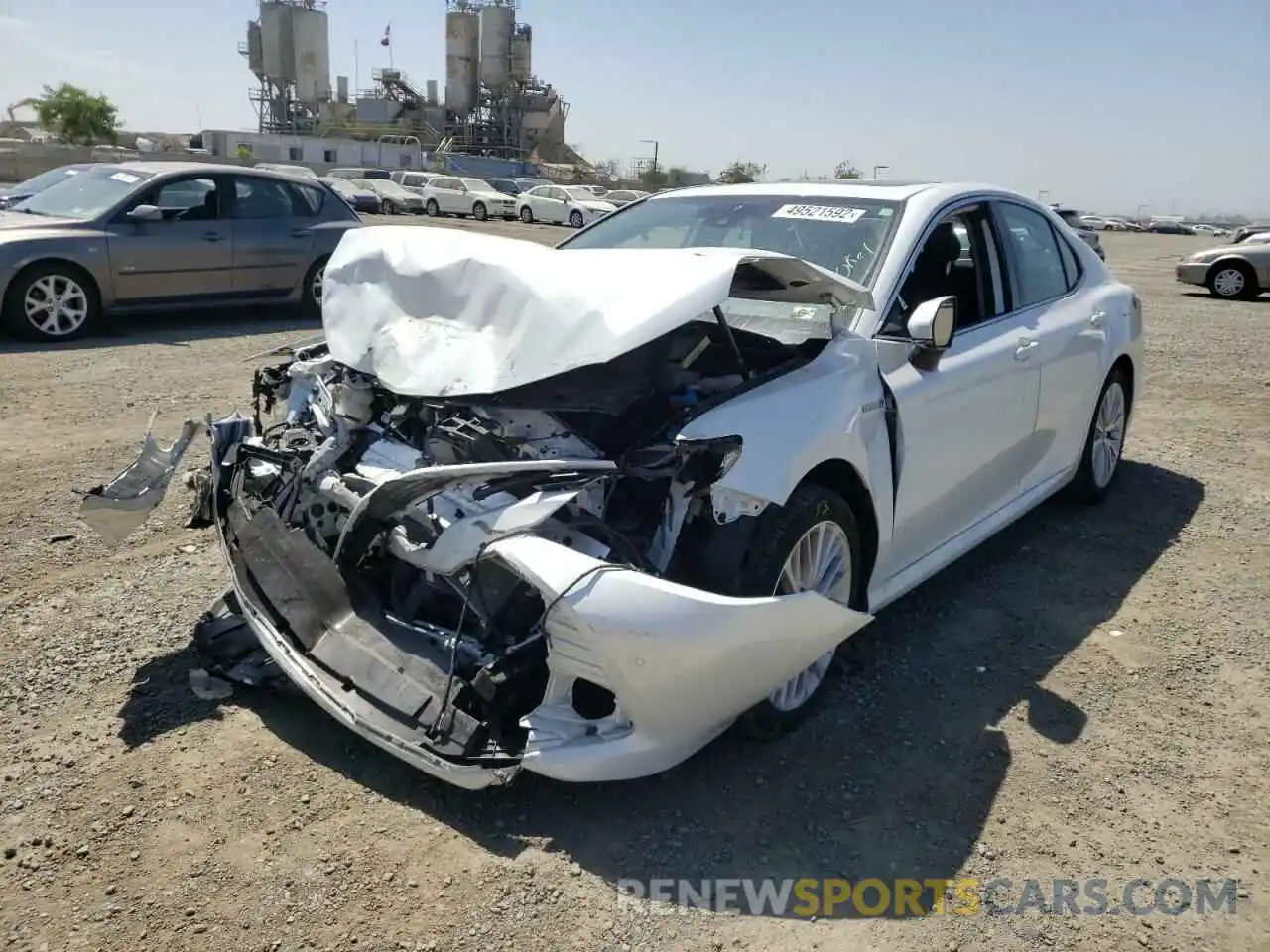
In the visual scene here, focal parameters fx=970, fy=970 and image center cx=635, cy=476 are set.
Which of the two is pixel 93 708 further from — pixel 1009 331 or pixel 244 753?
pixel 1009 331

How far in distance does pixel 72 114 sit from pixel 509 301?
7427 centimetres

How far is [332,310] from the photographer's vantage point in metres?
3.79

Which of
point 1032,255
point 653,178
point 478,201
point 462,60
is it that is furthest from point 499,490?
point 653,178

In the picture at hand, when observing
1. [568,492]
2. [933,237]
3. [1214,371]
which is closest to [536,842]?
[568,492]

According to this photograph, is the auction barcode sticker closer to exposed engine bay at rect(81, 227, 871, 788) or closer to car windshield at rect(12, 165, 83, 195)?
exposed engine bay at rect(81, 227, 871, 788)

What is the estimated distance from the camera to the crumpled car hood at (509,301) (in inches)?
113

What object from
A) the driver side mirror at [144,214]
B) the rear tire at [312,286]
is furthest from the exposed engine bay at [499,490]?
the rear tire at [312,286]

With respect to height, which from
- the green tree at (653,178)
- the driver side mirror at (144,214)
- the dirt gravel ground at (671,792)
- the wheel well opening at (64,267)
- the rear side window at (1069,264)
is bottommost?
the dirt gravel ground at (671,792)

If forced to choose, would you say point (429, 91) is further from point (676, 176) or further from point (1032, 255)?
point (1032, 255)

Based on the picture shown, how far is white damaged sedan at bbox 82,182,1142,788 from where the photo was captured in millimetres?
2512

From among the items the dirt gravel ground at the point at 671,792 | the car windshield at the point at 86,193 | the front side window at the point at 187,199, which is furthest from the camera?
the front side window at the point at 187,199

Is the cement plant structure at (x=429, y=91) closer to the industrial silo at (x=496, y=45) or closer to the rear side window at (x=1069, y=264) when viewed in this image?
the industrial silo at (x=496, y=45)

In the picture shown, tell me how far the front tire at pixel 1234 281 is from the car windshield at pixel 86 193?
55.7 feet

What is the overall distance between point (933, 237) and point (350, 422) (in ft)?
7.79
